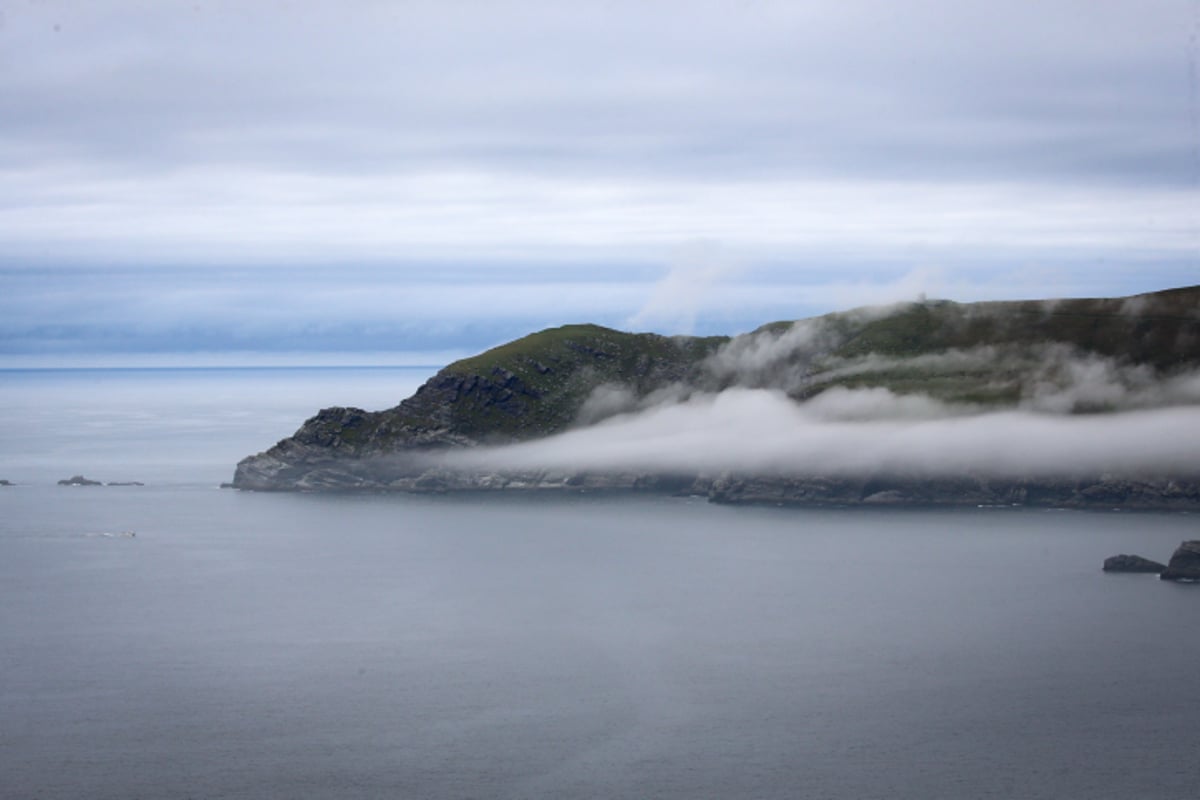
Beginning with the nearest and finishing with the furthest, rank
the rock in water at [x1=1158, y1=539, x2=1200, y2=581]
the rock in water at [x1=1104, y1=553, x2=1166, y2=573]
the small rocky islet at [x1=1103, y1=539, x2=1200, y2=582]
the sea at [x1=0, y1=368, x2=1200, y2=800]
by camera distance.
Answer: the sea at [x1=0, y1=368, x2=1200, y2=800] → the rock in water at [x1=1158, y1=539, x2=1200, y2=581] → the small rocky islet at [x1=1103, y1=539, x2=1200, y2=582] → the rock in water at [x1=1104, y1=553, x2=1166, y2=573]

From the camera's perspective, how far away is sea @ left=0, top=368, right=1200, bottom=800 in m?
84.0

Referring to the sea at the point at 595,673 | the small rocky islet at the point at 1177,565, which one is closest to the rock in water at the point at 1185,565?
the small rocky islet at the point at 1177,565

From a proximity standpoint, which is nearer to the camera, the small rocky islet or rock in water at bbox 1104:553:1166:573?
the small rocky islet

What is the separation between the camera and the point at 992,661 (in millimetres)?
112438

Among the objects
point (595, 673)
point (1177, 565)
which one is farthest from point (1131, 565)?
point (595, 673)

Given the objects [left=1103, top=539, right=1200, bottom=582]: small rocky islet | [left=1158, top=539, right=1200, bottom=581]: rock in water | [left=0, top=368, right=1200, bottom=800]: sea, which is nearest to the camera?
[left=0, top=368, right=1200, bottom=800]: sea

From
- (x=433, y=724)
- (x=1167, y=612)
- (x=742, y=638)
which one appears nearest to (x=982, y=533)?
(x=1167, y=612)

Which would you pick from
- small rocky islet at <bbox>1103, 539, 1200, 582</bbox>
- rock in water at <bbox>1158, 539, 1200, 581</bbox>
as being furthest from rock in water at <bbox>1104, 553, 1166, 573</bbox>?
rock in water at <bbox>1158, 539, 1200, 581</bbox>

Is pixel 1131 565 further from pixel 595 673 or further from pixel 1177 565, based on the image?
pixel 595 673

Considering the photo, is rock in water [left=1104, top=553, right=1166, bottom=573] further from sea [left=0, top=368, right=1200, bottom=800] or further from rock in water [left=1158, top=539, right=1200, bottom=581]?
rock in water [left=1158, top=539, right=1200, bottom=581]

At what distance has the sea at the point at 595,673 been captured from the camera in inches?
3307

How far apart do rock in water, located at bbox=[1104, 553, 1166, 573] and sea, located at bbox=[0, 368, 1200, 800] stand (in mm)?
1878

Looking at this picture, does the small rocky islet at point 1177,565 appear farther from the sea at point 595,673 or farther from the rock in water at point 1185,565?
the sea at point 595,673

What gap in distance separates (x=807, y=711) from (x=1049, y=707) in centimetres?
1723
